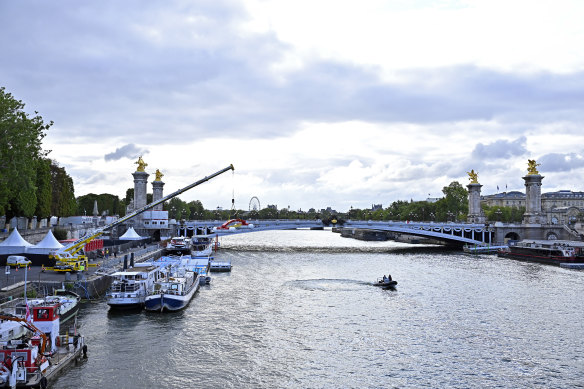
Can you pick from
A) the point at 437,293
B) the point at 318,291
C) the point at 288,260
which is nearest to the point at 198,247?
Result: the point at 288,260

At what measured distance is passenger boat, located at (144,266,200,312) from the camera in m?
43.7

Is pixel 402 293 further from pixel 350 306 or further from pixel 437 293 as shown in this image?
pixel 350 306

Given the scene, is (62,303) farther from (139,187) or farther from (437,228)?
(437,228)

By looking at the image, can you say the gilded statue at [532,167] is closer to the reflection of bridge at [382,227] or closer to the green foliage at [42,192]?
the reflection of bridge at [382,227]

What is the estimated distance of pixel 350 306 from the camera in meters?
47.8

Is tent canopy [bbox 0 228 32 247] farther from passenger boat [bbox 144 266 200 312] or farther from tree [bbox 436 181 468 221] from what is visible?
tree [bbox 436 181 468 221]

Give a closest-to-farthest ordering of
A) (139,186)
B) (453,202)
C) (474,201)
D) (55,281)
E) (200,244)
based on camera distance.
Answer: (55,281) → (200,244) → (139,186) → (474,201) → (453,202)

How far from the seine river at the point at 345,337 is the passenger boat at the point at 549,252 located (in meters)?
26.3

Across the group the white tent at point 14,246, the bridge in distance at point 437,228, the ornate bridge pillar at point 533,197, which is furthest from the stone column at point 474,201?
the white tent at point 14,246

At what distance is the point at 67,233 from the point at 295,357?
73.5m

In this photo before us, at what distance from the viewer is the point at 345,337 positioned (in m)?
37.1

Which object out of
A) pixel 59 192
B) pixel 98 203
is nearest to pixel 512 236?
pixel 59 192

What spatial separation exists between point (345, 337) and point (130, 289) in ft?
62.5

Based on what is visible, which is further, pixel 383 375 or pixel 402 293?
pixel 402 293
